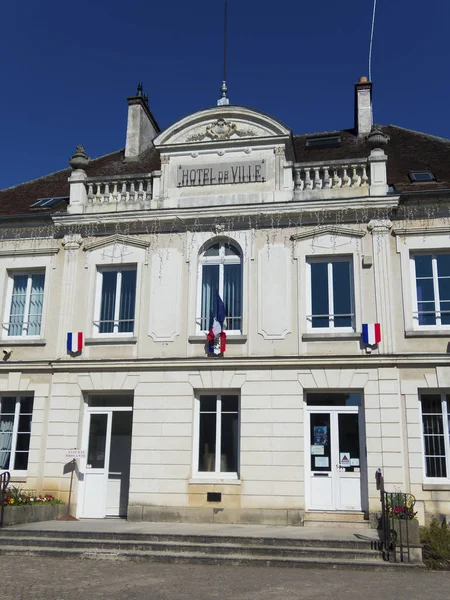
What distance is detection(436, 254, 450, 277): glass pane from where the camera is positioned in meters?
13.0

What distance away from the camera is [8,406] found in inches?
558

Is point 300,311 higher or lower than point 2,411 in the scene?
higher

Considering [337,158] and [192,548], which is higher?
[337,158]

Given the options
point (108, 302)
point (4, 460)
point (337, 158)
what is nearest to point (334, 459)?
point (108, 302)

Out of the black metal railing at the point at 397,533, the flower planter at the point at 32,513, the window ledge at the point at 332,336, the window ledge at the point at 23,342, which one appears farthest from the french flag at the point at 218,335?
the black metal railing at the point at 397,533

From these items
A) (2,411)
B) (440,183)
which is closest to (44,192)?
(2,411)

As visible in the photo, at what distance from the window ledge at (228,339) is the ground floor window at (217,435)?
111 cm

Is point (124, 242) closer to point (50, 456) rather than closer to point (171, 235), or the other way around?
point (171, 235)

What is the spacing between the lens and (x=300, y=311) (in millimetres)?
13062

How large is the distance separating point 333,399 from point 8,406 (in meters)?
7.15

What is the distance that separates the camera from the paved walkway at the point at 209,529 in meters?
10.5

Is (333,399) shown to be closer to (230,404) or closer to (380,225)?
(230,404)

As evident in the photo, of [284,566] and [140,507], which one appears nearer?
[284,566]

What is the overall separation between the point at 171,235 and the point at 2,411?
5.43 metres
